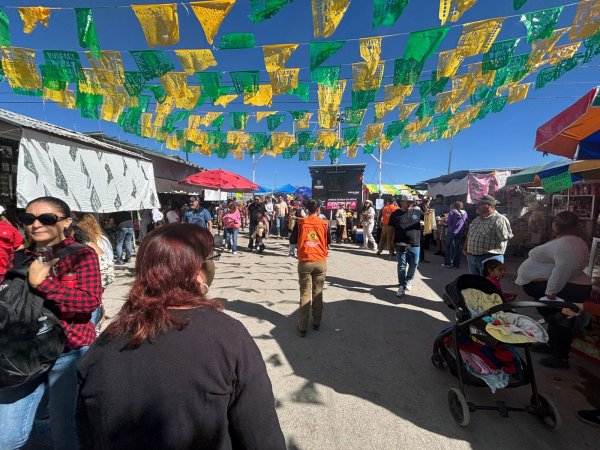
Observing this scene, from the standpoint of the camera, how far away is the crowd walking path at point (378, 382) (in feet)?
7.59

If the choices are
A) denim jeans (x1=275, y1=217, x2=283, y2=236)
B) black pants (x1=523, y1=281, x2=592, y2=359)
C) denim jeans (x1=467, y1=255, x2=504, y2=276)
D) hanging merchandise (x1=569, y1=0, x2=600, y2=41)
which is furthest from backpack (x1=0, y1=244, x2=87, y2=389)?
denim jeans (x1=275, y1=217, x2=283, y2=236)

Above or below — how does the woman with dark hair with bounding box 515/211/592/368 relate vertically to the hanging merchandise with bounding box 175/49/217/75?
below

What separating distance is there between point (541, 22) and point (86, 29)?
7.45 m

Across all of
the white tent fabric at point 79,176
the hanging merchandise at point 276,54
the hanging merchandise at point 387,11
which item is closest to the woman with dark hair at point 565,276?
the hanging merchandise at point 387,11

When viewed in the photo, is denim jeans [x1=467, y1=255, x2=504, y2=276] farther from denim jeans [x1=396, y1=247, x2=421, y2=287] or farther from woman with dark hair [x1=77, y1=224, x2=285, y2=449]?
woman with dark hair [x1=77, y1=224, x2=285, y2=449]

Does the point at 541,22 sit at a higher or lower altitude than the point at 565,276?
higher

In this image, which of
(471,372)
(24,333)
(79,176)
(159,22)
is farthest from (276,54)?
(471,372)

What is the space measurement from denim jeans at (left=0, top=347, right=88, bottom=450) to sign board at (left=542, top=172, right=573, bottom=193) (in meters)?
7.74

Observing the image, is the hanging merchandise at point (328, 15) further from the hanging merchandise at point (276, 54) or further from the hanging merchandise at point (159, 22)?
the hanging merchandise at point (159, 22)

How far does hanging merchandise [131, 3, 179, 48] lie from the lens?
4.37 m

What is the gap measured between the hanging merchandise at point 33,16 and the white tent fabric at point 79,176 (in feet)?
5.54

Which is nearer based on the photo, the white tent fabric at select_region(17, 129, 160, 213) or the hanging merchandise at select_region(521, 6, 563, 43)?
the hanging merchandise at select_region(521, 6, 563, 43)

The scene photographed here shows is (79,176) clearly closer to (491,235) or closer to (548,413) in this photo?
(491,235)

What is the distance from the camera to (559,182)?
573 centimetres
